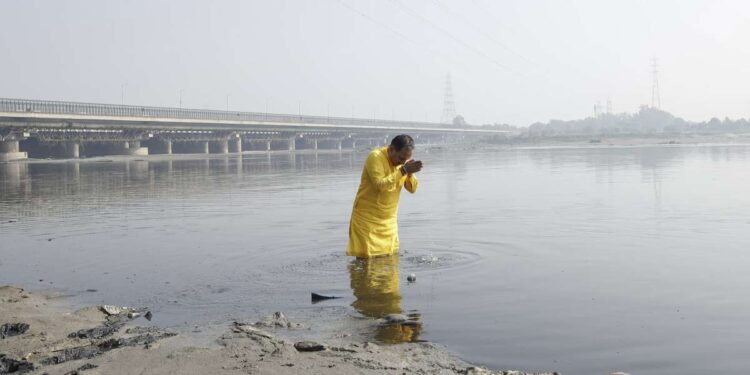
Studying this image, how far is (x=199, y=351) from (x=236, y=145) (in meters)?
95.0

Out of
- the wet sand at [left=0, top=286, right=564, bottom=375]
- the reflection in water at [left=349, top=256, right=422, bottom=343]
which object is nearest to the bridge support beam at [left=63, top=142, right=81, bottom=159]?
the reflection in water at [left=349, top=256, right=422, bottom=343]

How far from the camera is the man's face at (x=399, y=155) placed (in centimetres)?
922

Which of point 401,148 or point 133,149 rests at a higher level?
point 133,149

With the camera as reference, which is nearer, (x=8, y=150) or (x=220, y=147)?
(x=8, y=150)

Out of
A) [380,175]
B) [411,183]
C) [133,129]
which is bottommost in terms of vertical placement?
[411,183]

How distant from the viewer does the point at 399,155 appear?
927 cm

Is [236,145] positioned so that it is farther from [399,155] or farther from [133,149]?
[399,155]

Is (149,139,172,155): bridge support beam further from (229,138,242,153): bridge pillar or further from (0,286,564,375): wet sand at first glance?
(0,286,564,375): wet sand

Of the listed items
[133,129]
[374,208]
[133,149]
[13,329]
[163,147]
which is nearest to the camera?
[13,329]

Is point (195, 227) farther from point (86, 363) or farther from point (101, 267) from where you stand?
point (86, 363)

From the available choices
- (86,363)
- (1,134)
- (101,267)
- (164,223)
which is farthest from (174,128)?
(86,363)

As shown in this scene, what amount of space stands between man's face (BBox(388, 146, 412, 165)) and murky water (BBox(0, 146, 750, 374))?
1320 mm

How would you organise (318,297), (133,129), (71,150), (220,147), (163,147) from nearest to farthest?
(318,297) → (71,150) → (133,129) → (163,147) → (220,147)

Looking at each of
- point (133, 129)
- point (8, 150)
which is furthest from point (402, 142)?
point (133, 129)
